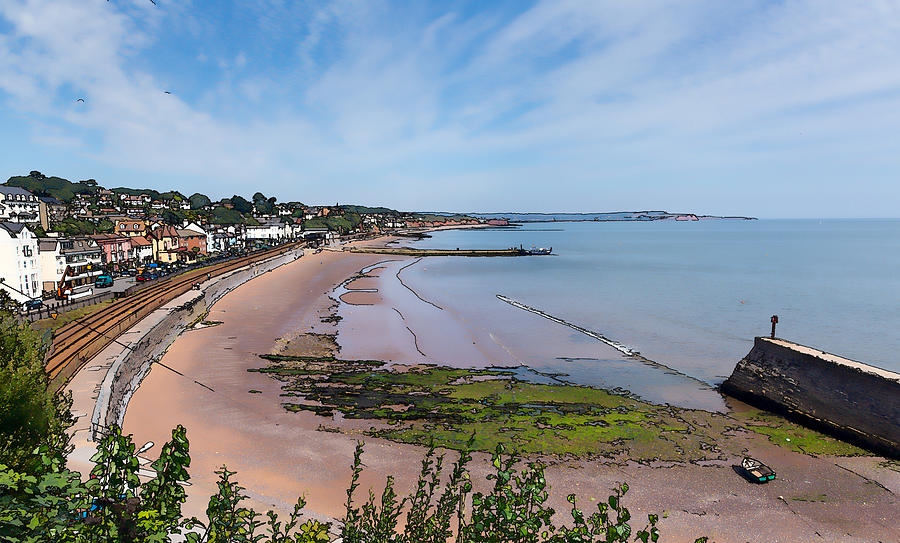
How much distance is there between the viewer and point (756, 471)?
14.9 metres

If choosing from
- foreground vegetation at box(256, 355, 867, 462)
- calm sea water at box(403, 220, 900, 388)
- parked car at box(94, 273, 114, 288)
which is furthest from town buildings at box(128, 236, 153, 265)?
foreground vegetation at box(256, 355, 867, 462)

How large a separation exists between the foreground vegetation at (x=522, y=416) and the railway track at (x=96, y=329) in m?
7.63

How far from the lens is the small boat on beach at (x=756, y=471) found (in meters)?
14.7

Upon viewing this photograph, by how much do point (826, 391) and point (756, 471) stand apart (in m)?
6.61

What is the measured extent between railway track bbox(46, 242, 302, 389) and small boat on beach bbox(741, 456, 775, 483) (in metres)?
22.1

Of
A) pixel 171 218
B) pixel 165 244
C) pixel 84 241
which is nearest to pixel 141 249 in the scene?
pixel 165 244

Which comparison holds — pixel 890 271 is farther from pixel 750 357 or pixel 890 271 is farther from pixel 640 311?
pixel 750 357

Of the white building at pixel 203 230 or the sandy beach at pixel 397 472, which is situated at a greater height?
the white building at pixel 203 230

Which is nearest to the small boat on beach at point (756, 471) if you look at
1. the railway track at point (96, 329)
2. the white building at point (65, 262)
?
the railway track at point (96, 329)

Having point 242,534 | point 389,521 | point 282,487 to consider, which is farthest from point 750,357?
point 242,534

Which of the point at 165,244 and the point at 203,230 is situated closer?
the point at 165,244

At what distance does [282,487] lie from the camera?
13.5 meters

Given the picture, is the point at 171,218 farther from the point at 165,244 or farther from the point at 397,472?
the point at 397,472

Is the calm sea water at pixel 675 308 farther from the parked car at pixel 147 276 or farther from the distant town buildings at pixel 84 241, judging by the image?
the distant town buildings at pixel 84 241
